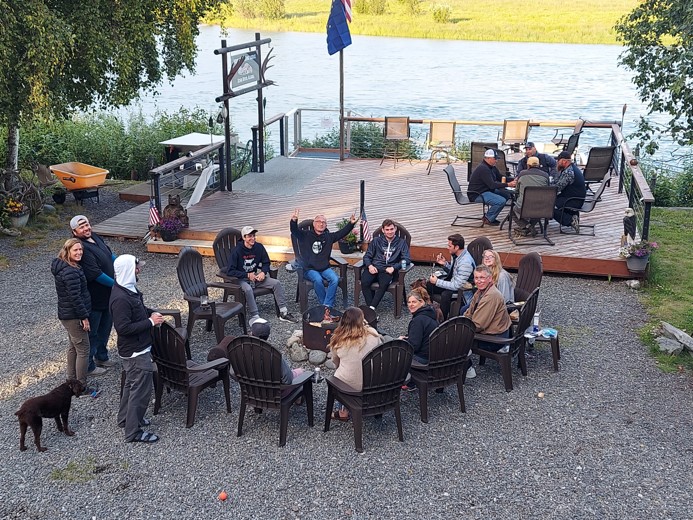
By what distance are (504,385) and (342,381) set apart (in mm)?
1700

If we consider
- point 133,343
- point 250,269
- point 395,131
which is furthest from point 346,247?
point 395,131

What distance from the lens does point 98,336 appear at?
23.2 feet

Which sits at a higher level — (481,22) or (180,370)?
(481,22)

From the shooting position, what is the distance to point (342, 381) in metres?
Answer: 5.85

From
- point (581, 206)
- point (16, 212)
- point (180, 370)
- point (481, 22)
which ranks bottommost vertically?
point (16, 212)

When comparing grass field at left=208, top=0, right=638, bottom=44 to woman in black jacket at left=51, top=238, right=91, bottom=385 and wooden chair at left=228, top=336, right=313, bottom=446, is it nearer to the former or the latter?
woman in black jacket at left=51, top=238, right=91, bottom=385

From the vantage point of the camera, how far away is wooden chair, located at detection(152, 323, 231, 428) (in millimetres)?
6012

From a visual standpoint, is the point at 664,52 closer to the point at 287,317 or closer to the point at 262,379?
the point at 287,317

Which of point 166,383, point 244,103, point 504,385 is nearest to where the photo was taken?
point 166,383

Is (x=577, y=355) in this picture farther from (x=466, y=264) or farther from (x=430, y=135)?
(x=430, y=135)

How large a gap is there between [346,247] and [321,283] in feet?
5.00

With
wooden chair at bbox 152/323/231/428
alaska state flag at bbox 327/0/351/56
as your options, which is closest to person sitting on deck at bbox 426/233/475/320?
wooden chair at bbox 152/323/231/428

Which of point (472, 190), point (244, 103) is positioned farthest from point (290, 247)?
point (244, 103)

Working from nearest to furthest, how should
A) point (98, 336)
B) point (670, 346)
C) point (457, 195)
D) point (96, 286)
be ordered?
point (96, 286), point (98, 336), point (670, 346), point (457, 195)
